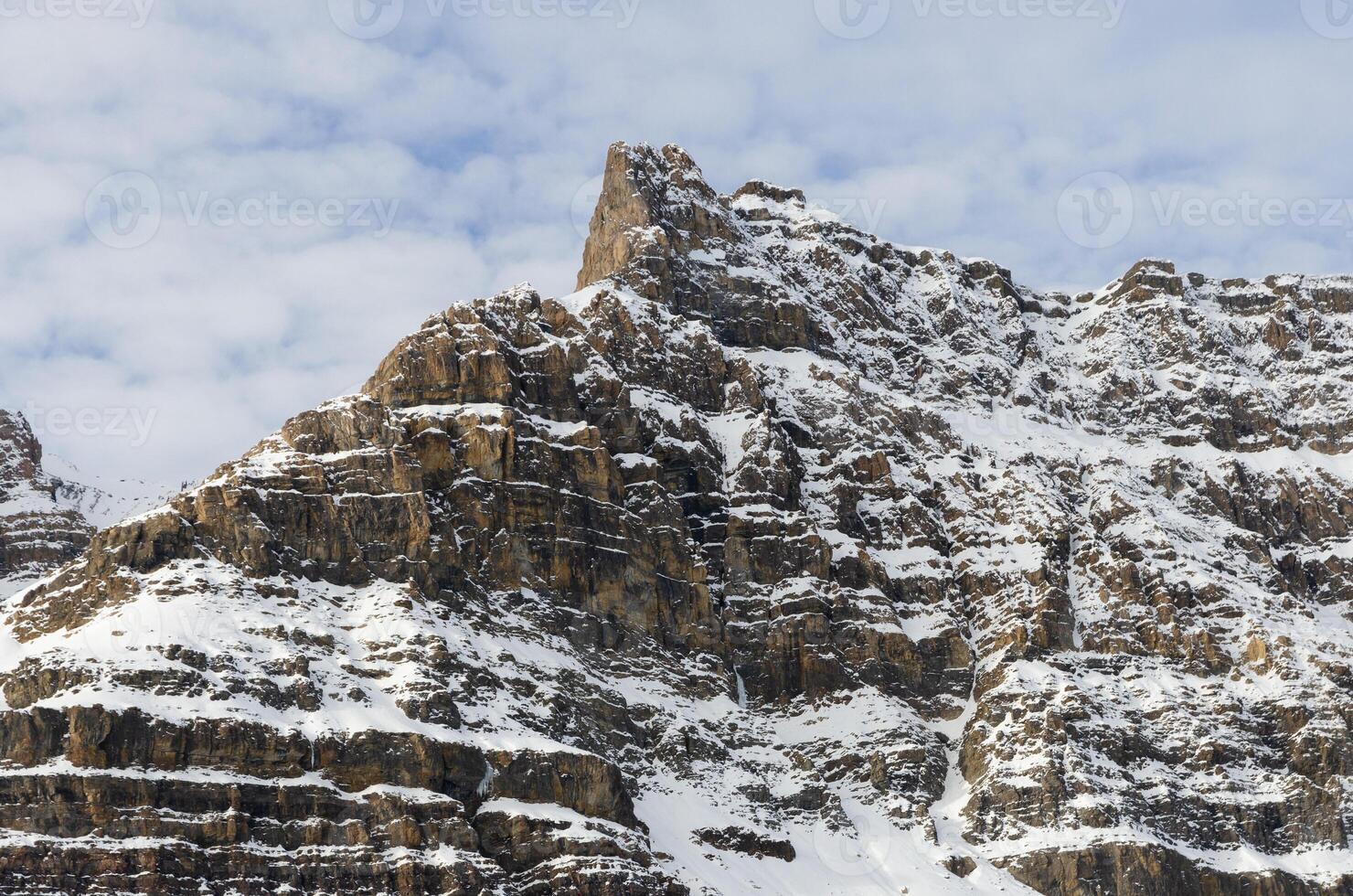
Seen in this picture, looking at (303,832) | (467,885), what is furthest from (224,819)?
(467,885)

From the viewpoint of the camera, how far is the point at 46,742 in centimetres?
19900

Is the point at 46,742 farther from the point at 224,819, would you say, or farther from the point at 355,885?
the point at 355,885

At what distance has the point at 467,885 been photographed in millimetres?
198625

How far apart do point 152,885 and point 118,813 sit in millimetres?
8725

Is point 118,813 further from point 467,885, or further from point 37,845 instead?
point 467,885

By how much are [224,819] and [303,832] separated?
302 inches

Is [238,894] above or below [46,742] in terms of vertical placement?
below

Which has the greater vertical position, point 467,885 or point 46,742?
point 46,742

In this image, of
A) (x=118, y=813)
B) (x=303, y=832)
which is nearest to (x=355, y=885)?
(x=303, y=832)

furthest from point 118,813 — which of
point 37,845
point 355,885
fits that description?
point 355,885

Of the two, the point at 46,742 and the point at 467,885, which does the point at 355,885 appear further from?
the point at 46,742

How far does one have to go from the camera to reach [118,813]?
195250mm

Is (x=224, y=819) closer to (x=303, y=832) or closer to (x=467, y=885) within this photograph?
(x=303, y=832)

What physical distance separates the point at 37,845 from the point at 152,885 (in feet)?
37.6
